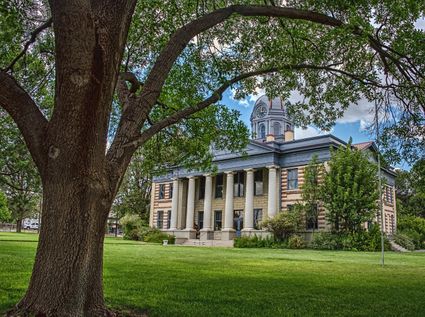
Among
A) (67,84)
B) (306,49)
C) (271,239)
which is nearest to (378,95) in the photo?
(306,49)

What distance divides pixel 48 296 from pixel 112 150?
1949 millimetres

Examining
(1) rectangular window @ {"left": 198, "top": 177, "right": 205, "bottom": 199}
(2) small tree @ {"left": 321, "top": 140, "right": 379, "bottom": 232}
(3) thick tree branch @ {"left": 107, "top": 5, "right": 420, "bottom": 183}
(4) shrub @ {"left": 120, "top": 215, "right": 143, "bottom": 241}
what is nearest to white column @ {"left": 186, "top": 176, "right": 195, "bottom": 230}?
(1) rectangular window @ {"left": 198, "top": 177, "right": 205, "bottom": 199}

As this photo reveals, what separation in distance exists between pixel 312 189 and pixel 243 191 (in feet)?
34.8

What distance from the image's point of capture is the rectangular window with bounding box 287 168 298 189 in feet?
126

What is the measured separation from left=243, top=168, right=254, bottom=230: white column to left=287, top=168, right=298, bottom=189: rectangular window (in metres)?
3.70

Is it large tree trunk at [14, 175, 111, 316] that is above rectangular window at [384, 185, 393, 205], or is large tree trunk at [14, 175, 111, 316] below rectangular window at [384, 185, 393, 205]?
below

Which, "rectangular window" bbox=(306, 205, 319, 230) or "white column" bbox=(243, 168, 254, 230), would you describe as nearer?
"rectangular window" bbox=(306, 205, 319, 230)

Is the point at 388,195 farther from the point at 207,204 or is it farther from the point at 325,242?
the point at 207,204

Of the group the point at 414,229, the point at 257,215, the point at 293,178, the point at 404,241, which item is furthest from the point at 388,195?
the point at 257,215

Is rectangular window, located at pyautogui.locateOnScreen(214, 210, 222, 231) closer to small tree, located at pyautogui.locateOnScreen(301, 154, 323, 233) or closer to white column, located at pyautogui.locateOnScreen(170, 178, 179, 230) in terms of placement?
white column, located at pyautogui.locateOnScreen(170, 178, 179, 230)

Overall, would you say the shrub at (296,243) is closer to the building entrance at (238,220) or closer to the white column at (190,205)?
the building entrance at (238,220)

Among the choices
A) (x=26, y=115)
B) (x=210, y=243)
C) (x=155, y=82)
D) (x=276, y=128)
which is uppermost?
(x=276, y=128)

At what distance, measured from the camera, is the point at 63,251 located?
4582 millimetres

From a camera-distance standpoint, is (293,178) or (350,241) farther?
(293,178)
